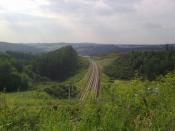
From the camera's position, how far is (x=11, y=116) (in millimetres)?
6066

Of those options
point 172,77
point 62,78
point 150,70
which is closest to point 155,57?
point 150,70

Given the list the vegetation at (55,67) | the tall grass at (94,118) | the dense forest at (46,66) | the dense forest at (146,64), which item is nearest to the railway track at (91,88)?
the tall grass at (94,118)

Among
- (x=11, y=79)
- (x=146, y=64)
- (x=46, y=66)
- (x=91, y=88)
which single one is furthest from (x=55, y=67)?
(x=91, y=88)

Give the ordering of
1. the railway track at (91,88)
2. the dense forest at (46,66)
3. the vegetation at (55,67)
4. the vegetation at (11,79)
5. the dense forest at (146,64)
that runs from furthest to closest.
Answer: the vegetation at (55,67) → the dense forest at (46,66) → the dense forest at (146,64) → the vegetation at (11,79) → the railway track at (91,88)

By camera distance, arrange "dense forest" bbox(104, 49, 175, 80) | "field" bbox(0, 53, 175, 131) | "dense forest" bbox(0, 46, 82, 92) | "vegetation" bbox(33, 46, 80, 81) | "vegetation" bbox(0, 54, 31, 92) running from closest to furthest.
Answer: "field" bbox(0, 53, 175, 131)
"vegetation" bbox(0, 54, 31, 92)
"dense forest" bbox(104, 49, 175, 80)
"dense forest" bbox(0, 46, 82, 92)
"vegetation" bbox(33, 46, 80, 81)

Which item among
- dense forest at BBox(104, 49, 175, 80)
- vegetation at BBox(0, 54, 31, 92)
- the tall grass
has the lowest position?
vegetation at BBox(0, 54, 31, 92)

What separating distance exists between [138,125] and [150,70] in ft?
272

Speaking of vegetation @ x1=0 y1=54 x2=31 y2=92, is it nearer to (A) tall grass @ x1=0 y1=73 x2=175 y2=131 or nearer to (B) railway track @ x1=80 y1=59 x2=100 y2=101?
(B) railway track @ x1=80 y1=59 x2=100 y2=101

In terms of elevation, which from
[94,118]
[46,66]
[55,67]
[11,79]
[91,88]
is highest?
[94,118]

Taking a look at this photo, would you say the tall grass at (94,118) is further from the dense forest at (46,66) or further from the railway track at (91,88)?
the dense forest at (46,66)

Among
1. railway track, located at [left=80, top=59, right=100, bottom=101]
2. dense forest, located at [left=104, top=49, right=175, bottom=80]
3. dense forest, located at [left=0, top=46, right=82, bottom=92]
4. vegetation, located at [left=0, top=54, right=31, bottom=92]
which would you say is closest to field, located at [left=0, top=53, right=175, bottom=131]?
railway track, located at [left=80, top=59, right=100, bottom=101]

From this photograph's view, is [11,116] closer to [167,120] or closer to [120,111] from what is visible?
[120,111]

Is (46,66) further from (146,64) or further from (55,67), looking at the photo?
(146,64)

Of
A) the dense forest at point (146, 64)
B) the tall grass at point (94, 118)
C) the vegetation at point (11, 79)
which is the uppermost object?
the tall grass at point (94, 118)
